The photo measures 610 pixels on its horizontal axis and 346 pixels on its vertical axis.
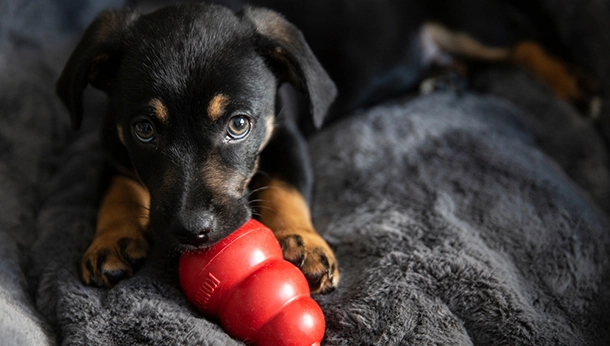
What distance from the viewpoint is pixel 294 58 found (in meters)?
2.10

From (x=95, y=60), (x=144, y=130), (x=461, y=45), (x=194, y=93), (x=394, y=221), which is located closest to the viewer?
(x=194, y=93)

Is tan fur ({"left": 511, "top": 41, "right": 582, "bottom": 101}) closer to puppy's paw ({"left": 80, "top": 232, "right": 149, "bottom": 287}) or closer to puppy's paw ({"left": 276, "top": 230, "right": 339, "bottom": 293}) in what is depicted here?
puppy's paw ({"left": 276, "top": 230, "right": 339, "bottom": 293})

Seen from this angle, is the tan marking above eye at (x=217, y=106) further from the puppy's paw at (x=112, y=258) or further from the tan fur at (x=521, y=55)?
the tan fur at (x=521, y=55)

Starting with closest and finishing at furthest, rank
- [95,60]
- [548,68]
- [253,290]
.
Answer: [253,290] → [95,60] → [548,68]

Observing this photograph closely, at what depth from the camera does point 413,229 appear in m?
2.17

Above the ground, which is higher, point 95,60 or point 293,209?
point 95,60

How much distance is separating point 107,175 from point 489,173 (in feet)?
5.23

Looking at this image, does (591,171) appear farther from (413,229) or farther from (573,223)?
(413,229)

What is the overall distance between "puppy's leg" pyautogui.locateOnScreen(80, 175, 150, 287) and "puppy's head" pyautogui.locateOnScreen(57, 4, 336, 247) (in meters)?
0.18

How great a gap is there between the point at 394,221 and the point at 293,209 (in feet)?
1.27

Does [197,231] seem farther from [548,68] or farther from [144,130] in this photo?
[548,68]

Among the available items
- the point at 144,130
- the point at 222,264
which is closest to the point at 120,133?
the point at 144,130

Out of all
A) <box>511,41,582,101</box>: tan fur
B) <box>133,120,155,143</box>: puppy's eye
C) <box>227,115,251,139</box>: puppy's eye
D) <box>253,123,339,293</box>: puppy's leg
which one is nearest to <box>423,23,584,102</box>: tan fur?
<box>511,41,582,101</box>: tan fur

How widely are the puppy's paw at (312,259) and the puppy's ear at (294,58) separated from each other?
47 cm
